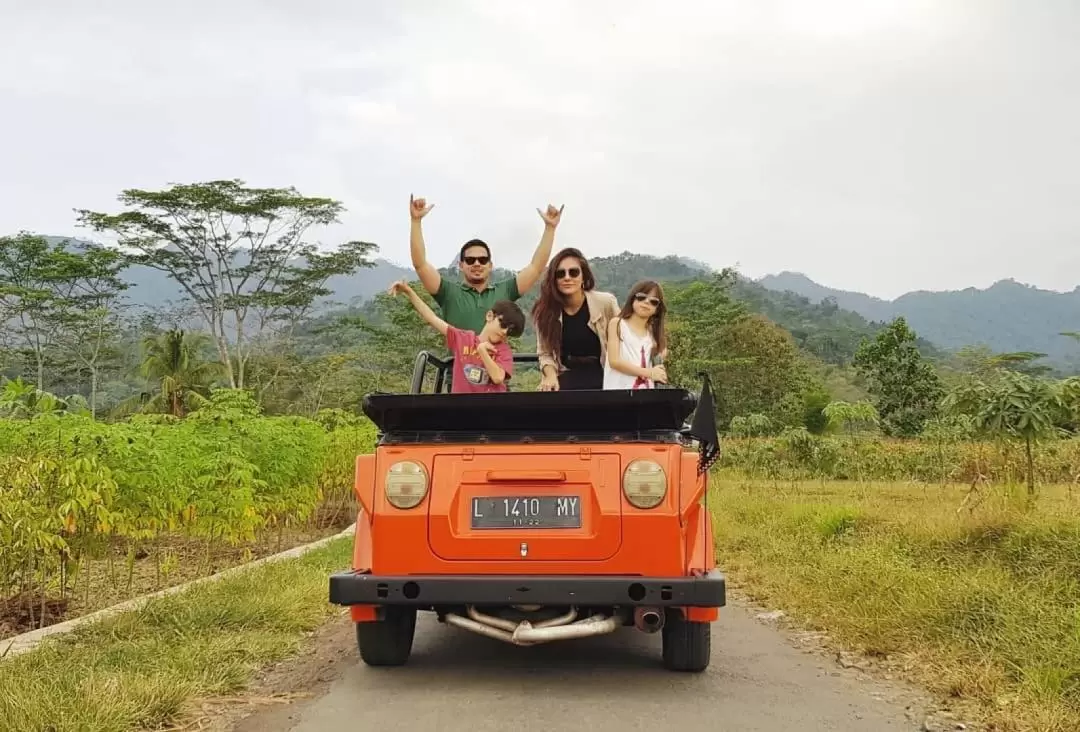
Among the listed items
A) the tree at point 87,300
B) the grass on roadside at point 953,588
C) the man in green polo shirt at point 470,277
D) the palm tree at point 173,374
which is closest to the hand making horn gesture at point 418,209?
the man in green polo shirt at point 470,277

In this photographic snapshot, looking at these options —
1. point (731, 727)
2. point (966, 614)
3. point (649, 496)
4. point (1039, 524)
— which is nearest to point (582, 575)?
point (649, 496)

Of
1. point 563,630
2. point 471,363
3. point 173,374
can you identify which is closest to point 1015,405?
point 471,363

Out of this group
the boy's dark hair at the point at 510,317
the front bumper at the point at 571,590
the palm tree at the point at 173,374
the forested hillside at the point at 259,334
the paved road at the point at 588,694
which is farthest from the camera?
the forested hillside at the point at 259,334

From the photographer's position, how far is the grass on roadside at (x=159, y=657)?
12.7 feet

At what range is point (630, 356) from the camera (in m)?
5.79

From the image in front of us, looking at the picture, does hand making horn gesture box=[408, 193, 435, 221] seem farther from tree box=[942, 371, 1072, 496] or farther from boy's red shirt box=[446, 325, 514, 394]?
tree box=[942, 371, 1072, 496]

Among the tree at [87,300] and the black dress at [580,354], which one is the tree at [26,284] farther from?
the black dress at [580,354]

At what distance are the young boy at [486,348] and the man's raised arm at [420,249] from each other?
0.15 metres

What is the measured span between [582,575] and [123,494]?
500cm

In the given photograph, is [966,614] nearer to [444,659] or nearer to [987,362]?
[444,659]

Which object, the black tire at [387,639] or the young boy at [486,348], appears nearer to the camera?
the black tire at [387,639]

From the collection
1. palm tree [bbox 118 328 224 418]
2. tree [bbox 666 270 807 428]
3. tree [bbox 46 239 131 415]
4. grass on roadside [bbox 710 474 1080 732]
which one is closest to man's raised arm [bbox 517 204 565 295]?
grass on roadside [bbox 710 474 1080 732]

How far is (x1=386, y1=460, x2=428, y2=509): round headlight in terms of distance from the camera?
Result: 4723 millimetres

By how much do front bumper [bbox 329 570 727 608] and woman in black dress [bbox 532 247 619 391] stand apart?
5.58 feet
